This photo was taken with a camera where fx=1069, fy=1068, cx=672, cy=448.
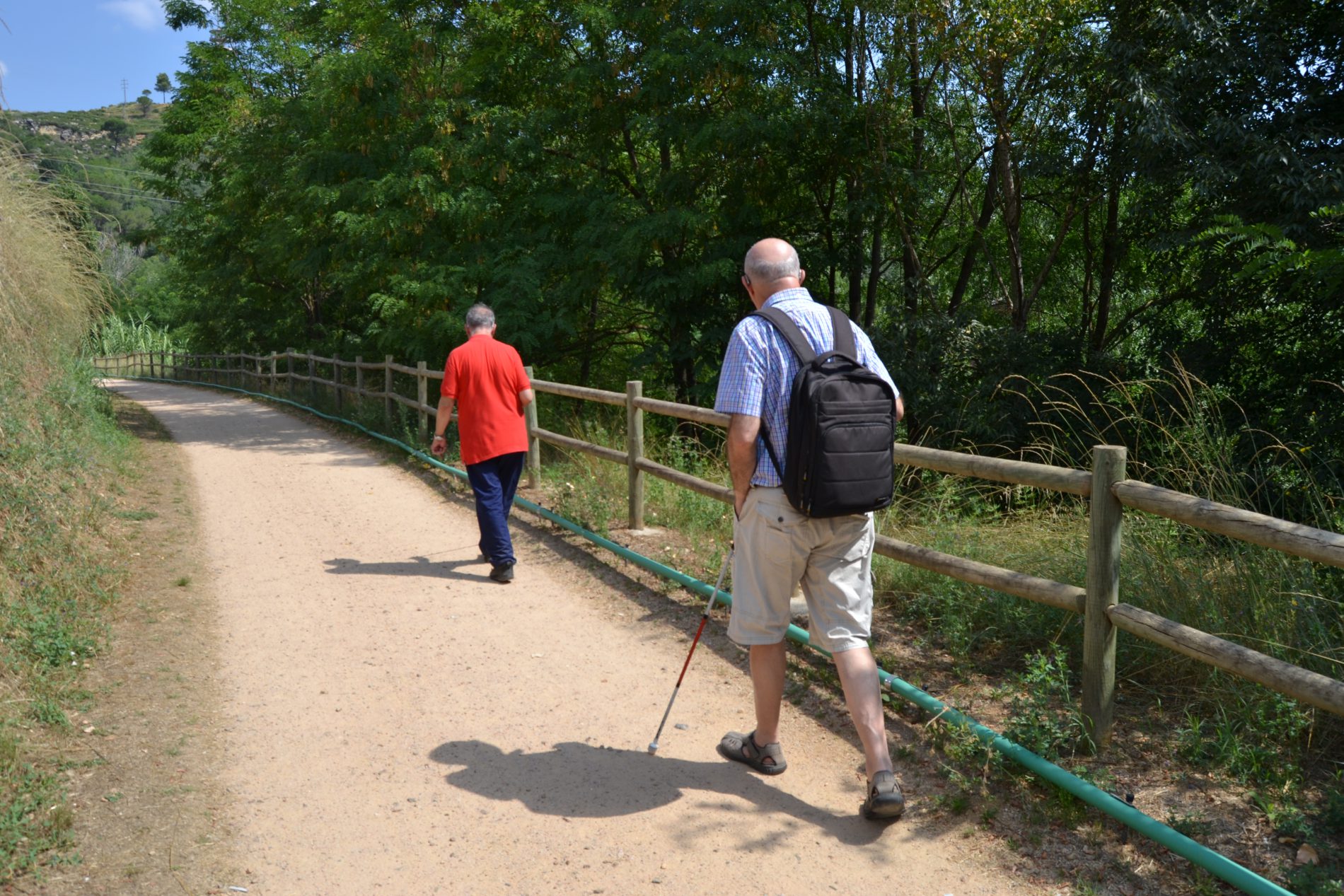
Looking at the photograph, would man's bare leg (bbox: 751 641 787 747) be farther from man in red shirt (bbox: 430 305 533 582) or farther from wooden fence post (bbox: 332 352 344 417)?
wooden fence post (bbox: 332 352 344 417)

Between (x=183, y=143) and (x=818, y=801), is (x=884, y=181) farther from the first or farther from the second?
(x=183, y=143)

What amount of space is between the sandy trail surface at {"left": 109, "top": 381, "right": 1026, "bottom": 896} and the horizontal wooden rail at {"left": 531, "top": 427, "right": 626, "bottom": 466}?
104 cm

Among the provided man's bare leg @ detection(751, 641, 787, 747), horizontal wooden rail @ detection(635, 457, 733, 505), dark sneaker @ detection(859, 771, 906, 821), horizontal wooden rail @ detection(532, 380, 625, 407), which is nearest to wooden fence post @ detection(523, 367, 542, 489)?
horizontal wooden rail @ detection(532, 380, 625, 407)

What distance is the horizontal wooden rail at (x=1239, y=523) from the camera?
3.36 m

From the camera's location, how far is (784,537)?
12.6ft

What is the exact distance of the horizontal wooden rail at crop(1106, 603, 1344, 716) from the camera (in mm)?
3271

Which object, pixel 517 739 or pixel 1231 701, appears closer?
pixel 1231 701

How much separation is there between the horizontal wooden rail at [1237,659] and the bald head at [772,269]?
178 cm

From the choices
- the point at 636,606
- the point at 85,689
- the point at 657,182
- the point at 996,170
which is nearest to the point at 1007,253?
the point at 996,170

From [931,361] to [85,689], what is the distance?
1182cm

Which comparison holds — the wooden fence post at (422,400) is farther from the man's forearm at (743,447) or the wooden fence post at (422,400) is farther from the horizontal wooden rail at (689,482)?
the man's forearm at (743,447)

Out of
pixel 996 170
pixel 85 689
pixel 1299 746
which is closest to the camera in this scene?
pixel 1299 746

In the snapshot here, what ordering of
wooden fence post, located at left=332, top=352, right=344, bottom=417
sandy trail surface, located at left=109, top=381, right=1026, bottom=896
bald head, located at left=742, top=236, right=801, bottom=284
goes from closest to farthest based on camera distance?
sandy trail surface, located at left=109, top=381, right=1026, bottom=896, bald head, located at left=742, top=236, right=801, bottom=284, wooden fence post, located at left=332, top=352, right=344, bottom=417

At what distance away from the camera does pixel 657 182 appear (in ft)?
51.0
